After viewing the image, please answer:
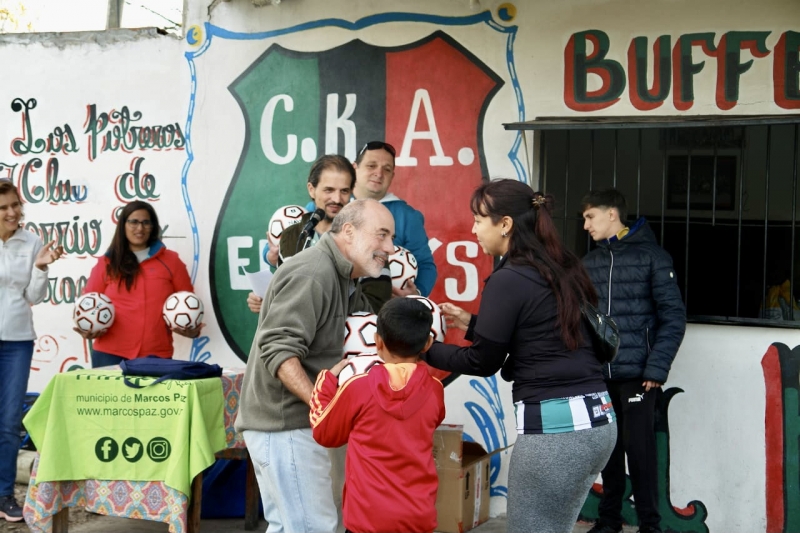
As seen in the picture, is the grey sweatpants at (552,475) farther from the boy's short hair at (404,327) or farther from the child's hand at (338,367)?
the child's hand at (338,367)

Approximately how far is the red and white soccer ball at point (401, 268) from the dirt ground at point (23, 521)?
275 centimetres

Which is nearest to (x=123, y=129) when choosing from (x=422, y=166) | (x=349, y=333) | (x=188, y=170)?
(x=188, y=170)

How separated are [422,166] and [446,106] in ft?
1.41

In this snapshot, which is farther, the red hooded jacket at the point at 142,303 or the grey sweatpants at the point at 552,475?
the red hooded jacket at the point at 142,303

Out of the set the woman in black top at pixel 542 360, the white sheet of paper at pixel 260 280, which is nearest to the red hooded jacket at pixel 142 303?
the white sheet of paper at pixel 260 280

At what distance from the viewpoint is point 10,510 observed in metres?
5.89

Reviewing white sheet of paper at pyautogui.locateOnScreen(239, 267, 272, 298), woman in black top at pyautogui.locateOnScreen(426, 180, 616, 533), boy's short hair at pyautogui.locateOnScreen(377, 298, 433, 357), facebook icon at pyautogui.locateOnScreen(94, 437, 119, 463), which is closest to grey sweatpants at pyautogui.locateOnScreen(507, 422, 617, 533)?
woman in black top at pyautogui.locateOnScreen(426, 180, 616, 533)

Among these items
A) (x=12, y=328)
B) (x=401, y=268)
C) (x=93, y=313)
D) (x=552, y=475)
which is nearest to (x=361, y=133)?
(x=401, y=268)

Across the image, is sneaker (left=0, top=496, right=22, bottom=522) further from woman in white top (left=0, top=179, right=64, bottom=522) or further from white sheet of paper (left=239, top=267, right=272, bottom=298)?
white sheet of paper (left=239, top=267, right=272, bottom=298)

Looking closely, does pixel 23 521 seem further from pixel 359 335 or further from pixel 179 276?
pixel 359 335

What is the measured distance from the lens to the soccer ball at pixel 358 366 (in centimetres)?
348

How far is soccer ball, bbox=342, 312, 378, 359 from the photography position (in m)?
3.78

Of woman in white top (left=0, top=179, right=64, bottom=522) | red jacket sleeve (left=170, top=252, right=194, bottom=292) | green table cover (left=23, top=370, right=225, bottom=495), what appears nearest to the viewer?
green table cover (left=23, top=370, right=225, bottom=495)

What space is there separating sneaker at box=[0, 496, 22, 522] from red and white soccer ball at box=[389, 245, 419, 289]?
2953 mm
